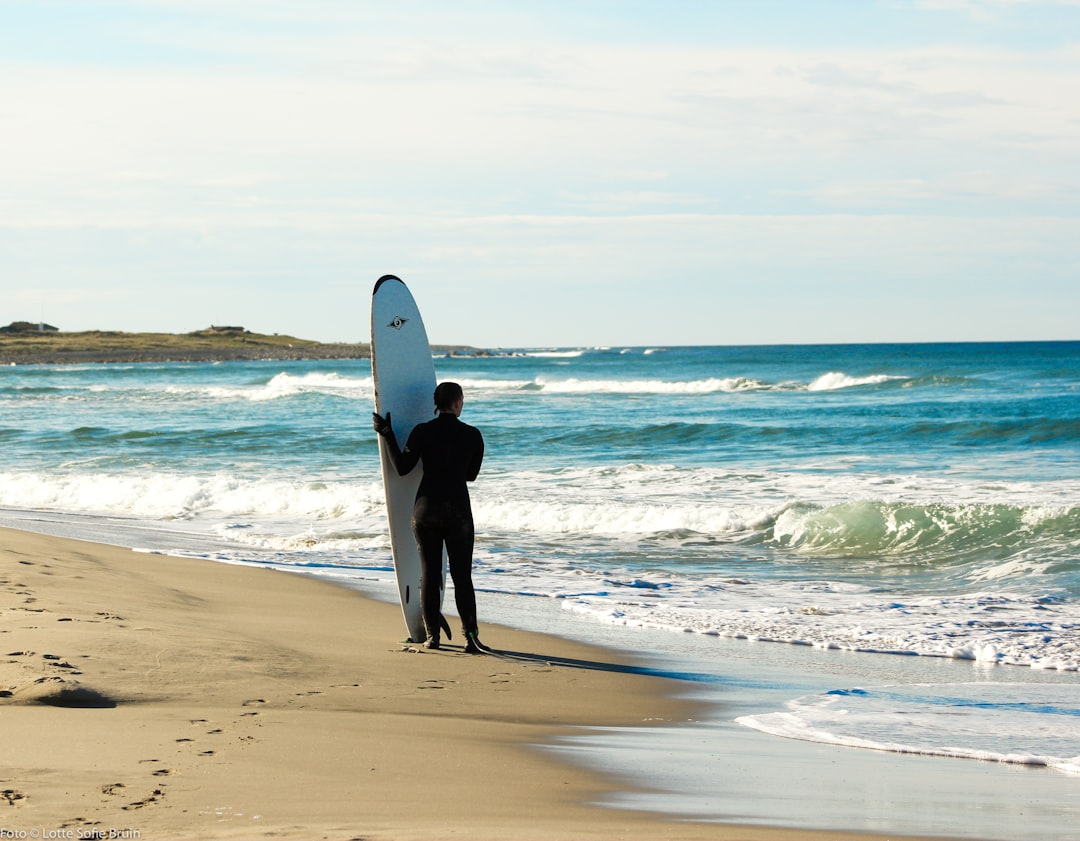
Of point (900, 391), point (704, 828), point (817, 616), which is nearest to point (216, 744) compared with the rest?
point (704, 828)

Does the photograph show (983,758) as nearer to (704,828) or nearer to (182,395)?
(704,828)

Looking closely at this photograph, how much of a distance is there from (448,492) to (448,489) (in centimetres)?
2

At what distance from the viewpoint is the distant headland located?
8950 centimetres

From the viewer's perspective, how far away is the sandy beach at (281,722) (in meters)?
3.16

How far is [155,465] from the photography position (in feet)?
61.1

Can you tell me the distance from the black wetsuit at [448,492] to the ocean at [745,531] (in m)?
1.35

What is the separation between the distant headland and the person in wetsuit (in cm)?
8526

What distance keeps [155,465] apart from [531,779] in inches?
640

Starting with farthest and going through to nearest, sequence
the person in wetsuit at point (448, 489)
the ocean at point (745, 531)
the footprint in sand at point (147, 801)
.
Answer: the person in wetsuit at point (448, 489)
the ocean at point (745, 531)
the footprint in sand at point (147, 801)

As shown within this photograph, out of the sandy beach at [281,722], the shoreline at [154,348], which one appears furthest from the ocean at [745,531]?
the shoreline at [154,348]

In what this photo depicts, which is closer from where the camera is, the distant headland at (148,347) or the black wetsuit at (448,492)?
the black wetsuit at (448,492)

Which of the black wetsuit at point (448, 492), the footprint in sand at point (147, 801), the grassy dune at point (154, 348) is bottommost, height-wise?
the footprint in sand at point (147, 801)

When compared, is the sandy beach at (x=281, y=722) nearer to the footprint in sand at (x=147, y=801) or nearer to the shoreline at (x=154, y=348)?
the footprint in sand at (x=147, y=801)

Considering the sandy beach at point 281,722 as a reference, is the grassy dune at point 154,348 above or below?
above
